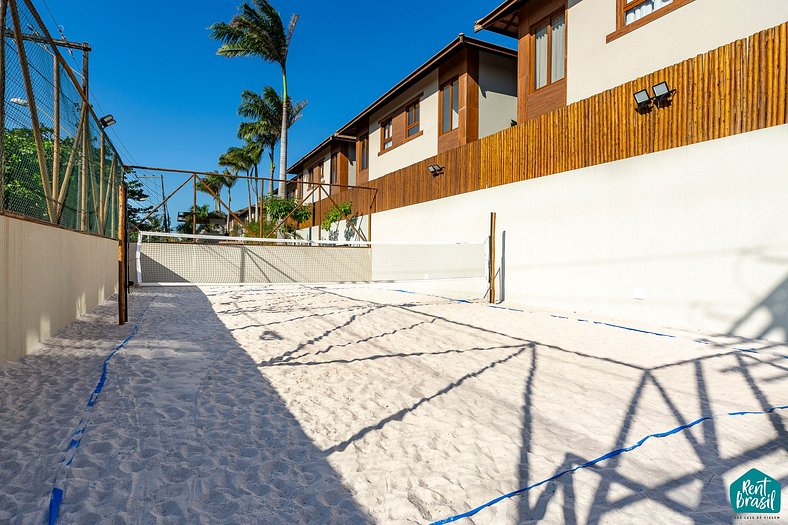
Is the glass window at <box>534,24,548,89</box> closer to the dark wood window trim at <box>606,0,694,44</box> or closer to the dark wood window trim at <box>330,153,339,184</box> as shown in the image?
the dark wood window trim at <box>606,0,694,44</box>

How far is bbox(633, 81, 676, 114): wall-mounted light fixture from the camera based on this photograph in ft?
21.7

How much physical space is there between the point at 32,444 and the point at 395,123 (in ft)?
50.1

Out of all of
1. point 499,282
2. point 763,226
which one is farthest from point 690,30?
point 499,282

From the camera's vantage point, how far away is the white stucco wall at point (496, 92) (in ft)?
40.6

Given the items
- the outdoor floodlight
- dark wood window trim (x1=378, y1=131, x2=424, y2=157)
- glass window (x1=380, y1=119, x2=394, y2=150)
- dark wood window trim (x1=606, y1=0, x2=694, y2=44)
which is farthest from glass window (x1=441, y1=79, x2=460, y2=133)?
the outdoor floodlight

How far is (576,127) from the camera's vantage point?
26.9 feet

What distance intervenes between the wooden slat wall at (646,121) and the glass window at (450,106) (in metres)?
1.75

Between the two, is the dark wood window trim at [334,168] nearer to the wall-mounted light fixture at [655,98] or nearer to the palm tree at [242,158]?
the palm tree at [242,158]

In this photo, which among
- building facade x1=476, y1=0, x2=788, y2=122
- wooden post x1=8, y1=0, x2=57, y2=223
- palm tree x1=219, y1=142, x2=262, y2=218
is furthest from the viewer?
palm tree x1=219, y1=142, x2=262, y2=218

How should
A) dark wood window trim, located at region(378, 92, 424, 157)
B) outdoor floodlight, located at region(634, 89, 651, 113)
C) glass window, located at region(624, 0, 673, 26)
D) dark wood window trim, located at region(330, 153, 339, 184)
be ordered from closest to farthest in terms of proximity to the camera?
outdoor floodlight, located at region(634, 89, 651, 113), glass window, located at region(624, 0, 673, 26), dark wood window trim, located at region(378, 92, 424, 157), dark wood window trim, located at region(330, 153, 339, 184)

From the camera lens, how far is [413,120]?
49.5 ft

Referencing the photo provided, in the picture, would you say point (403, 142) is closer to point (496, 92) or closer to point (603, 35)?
point (496, 92)

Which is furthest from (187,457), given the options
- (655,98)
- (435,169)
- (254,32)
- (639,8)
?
(254,32)

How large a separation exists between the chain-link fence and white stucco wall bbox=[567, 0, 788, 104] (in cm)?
927
